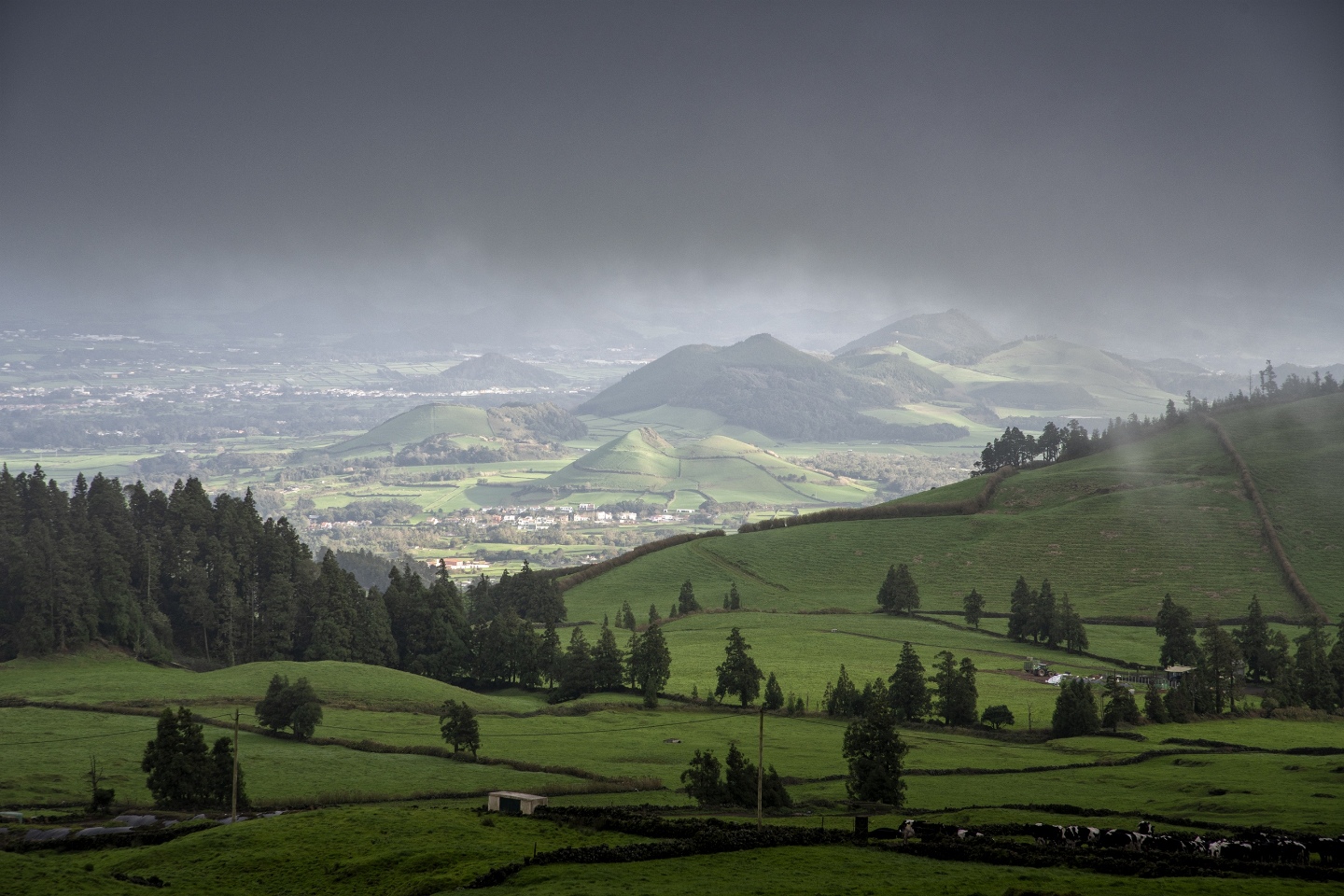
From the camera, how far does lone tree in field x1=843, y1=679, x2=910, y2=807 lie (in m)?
60.4

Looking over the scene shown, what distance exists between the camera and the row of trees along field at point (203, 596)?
114812 millimetres

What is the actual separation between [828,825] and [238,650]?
92453 millimetres

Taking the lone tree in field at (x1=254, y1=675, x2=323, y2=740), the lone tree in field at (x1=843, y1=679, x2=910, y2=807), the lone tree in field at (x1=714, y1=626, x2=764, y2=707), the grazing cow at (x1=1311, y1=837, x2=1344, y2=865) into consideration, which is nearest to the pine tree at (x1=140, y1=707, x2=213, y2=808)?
the lone tree in field at (x1=254, y1=675, x2=323, y2=740)

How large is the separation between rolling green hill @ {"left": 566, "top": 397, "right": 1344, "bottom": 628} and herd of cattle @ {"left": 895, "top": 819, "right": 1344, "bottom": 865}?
94.9 metres

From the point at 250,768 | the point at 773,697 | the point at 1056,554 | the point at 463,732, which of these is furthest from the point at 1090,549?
the point at 250,768

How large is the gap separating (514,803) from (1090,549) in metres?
123

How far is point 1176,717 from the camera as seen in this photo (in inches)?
3388

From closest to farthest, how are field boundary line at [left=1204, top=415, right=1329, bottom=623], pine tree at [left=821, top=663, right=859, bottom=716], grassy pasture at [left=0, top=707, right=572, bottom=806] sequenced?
grassy pasture at [left=0, top=707, right=572, bottom=806] < pine tree at [left=821, top=663, right=859, bottom=716] < field boundary line at [left=1204, top=415, right=1329, bottom=623]

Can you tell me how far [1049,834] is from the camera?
152ft

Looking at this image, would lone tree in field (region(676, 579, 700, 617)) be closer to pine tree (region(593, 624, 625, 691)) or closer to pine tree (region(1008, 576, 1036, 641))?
pine tree (region(593, 624, 625, 691))

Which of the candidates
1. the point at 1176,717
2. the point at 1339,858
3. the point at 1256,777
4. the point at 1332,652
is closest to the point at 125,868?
the point at 1339,858

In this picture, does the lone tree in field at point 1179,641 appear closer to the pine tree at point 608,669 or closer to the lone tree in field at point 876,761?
the pine tree at point 608,669

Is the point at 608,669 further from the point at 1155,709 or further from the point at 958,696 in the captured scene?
the point at 1155,709

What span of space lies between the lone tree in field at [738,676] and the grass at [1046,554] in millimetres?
47823
